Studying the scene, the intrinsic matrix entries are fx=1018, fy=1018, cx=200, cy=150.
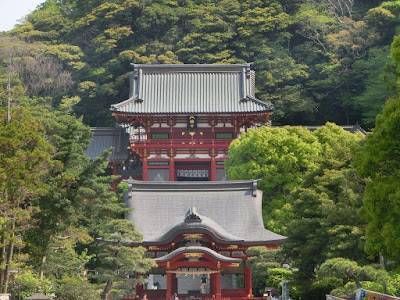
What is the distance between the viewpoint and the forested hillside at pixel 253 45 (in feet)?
235

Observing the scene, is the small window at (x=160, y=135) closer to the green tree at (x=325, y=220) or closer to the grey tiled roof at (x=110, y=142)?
the grey tiled roof at (x=110, y=142)

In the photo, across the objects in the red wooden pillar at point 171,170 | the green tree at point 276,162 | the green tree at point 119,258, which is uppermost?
the red wooden pillar at point 171,170

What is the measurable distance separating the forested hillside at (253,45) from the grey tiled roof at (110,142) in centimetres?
763

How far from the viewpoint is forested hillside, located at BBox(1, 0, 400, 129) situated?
7169cm

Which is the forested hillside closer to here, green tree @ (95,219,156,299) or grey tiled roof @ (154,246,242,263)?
grey tiled roof @ (154,246,242,263)

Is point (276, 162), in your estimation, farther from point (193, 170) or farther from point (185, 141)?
point (193, 170)

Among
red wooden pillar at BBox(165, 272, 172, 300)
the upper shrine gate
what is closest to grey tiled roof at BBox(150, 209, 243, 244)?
red wooden pillar at BBox(165, 272, 172, 300)

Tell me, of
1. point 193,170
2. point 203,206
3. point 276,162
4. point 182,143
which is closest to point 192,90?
point 182,143

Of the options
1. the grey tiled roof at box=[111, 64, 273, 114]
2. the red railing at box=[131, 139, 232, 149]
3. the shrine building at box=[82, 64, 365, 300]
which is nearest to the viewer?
the shrine building at box=[82, 64, 365, 300]

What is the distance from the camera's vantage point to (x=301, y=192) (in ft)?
118

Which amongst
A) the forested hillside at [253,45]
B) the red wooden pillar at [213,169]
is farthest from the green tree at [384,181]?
the forested hillside at [253,45]

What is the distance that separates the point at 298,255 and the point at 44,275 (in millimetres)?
8943

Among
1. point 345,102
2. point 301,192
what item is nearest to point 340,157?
point 301,192

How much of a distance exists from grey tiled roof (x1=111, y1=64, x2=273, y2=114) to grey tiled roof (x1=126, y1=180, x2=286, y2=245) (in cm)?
1528
